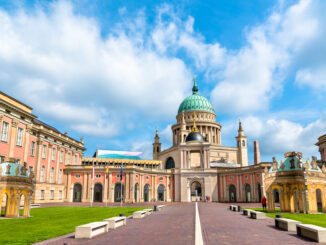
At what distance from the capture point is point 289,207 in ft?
105

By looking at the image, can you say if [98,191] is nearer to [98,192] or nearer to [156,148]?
[98,192]

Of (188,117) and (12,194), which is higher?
(188,117)

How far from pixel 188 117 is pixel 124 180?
49946mm

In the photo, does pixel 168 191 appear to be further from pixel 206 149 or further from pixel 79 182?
pixel 79 182

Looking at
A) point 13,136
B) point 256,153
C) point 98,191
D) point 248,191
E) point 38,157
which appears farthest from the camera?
point 256,153

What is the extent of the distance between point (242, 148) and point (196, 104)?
80.6 feet

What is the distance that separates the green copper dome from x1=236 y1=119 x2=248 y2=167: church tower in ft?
54.2

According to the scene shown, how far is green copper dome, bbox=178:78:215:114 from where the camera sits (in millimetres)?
109500

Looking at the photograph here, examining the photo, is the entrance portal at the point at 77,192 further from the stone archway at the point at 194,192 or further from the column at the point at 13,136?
the stone archway at the point at 194,192

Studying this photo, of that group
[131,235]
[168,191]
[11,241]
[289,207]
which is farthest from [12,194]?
[168,191]

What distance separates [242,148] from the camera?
9725cm

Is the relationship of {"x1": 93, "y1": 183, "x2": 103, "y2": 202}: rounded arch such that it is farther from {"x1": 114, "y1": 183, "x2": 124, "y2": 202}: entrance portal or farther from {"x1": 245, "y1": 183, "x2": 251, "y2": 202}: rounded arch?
{"x1": 245, "y1": 183, "x2": 251, "y2": 202}: rounded arch

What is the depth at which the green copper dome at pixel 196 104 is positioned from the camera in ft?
359

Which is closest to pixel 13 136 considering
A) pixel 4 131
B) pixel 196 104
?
pixel 4 131
